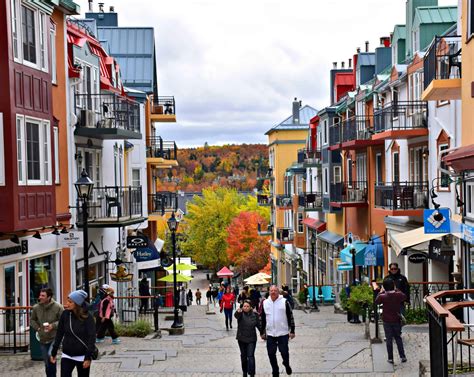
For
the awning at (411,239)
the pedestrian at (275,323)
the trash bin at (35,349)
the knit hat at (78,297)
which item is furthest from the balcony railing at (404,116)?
the knit hat at (78,297)

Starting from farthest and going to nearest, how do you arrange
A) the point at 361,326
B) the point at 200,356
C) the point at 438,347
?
1. the point at 361,326
2. the point at 200,356
3. the point at 438,347

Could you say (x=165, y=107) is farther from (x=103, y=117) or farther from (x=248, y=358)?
(x=248, y=358)

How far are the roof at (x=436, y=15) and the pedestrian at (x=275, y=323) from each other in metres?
19.0

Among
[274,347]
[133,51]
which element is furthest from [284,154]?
[274,347]

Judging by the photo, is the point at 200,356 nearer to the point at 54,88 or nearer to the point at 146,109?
the point at 54,88

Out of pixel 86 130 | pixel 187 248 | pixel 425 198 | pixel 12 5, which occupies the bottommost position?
pixel 187 248

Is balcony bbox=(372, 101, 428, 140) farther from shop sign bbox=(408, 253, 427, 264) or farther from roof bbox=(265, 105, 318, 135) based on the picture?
roof bbox=(265, 105, 318, 135)

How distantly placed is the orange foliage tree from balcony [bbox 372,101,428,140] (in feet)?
193

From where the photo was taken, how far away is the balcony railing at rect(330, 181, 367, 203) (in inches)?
1630

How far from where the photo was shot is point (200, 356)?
19234mm

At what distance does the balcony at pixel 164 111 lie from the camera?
151ft

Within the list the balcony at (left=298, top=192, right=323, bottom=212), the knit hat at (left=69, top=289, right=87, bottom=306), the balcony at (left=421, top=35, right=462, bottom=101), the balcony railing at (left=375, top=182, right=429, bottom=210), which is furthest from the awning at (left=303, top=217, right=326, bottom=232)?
the knit hat at (left=69, top=289, right=87, bottom=306)

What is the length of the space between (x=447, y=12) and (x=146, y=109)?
17.6 meters

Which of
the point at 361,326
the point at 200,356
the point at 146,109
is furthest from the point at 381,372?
the point at 146,109
